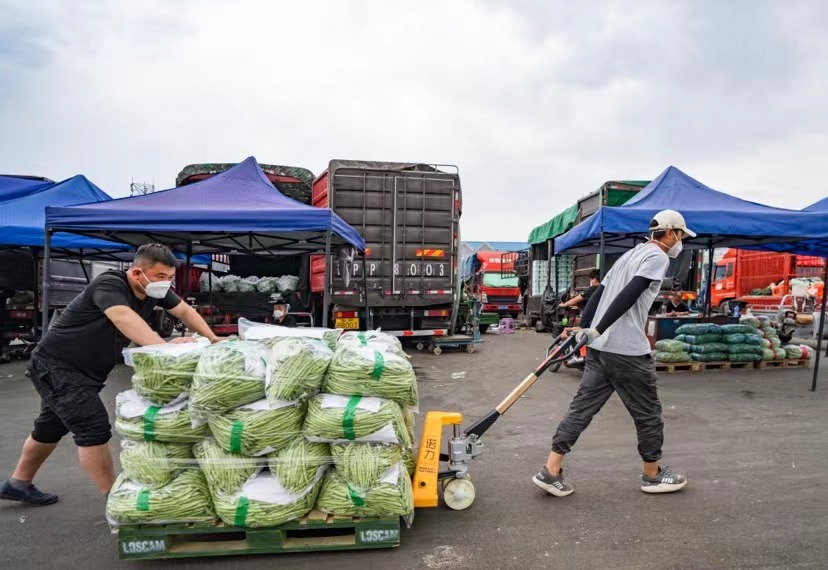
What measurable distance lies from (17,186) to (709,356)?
529 inches

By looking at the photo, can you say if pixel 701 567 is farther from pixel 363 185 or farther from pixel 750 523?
pixel 363 185

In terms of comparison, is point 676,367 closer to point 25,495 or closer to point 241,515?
point 241,515

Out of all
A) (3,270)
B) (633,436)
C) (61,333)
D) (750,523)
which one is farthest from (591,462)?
(3,270)

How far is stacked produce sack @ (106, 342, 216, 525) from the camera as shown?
2629mm

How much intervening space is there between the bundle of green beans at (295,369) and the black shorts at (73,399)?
1.14 metres

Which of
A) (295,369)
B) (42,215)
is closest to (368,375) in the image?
(295,369)

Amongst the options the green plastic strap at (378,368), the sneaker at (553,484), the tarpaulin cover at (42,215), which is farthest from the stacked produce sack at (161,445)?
the tarpaulin cover at (42,215)

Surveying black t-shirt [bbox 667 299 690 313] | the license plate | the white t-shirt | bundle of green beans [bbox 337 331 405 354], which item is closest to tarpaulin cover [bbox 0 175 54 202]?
the license plate

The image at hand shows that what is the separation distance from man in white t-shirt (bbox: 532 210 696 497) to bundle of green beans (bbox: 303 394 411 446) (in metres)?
1.40

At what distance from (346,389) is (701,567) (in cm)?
202

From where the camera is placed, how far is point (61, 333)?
121 inches

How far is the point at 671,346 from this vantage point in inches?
330

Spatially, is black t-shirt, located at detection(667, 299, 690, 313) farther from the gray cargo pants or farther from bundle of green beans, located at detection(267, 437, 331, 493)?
bundle of green beans, located at detection(267, 437, 331, 493)

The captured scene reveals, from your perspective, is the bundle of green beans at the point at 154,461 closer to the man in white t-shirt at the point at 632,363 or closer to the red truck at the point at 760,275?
the man in white t-shirt at the point at 632,363
